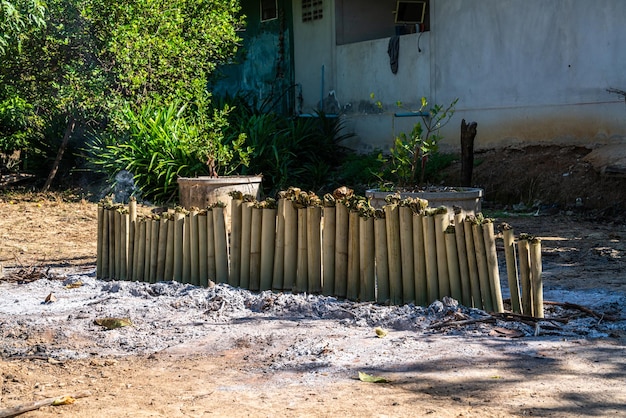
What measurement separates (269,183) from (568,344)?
341 inches

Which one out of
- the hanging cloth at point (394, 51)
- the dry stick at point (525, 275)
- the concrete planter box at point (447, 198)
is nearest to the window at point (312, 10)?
the hanging cloth at point (394, 51)

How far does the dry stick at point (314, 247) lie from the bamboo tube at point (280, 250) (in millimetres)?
206

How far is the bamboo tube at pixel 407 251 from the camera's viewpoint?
521 cm

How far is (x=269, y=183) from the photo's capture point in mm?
12789

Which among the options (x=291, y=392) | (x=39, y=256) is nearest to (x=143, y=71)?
(x=39, y=256)

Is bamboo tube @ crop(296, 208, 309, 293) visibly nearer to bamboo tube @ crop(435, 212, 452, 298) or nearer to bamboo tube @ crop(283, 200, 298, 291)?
bamboo tube @ crop(283, 200, 298, 291)

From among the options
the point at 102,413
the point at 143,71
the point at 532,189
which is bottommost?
the point at 102,413

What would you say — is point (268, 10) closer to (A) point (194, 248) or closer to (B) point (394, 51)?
(B) point (394, 51)

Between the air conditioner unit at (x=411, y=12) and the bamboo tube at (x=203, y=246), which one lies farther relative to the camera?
the air conditioner unit at (x=411, y=12)

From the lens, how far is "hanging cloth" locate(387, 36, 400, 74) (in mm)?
14148

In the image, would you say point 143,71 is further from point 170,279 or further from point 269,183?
point 170,279

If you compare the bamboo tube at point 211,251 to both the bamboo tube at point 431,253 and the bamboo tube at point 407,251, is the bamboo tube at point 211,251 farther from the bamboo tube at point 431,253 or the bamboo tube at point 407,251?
the bamboo tube at point 431,253

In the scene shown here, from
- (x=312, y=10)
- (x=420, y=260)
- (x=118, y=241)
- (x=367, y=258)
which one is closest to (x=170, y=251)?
(x=118, y=241)

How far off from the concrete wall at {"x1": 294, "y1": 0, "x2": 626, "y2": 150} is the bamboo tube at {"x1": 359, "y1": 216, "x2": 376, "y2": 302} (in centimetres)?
665
